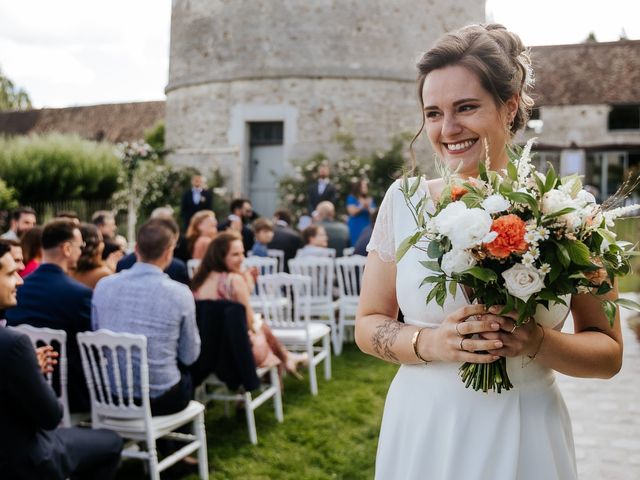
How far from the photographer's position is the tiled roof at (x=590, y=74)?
31844 mm

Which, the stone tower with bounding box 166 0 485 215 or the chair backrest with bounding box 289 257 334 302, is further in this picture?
the stone tower with bounding box 166 0 485 215

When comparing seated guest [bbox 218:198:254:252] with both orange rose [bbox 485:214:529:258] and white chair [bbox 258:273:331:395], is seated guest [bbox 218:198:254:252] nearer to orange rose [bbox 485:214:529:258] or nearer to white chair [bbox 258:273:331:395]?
white chair [bbox 258:273:331:395]

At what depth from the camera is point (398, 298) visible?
206 centimetres

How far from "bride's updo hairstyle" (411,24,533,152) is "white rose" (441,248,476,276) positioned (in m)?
0.50

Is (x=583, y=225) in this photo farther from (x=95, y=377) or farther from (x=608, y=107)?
(x=608, y=107)

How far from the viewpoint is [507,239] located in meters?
1.65

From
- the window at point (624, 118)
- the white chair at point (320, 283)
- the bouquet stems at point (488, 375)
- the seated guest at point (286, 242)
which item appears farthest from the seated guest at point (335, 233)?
the window at point (624, 118)

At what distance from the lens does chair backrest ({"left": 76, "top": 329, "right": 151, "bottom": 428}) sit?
4.02 metres

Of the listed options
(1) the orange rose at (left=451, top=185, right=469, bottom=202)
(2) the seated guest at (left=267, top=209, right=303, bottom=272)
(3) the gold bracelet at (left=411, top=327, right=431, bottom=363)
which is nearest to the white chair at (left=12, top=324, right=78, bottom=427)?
(3) the gold bracelet at (left=411, top=327, right=431, bottom=363)

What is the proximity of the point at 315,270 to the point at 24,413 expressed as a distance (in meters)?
5.05

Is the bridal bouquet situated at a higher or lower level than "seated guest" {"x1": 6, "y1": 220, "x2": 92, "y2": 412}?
higher

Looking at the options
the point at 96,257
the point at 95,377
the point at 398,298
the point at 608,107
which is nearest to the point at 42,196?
the point at 96,257

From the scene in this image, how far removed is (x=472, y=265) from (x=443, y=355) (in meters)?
0.31

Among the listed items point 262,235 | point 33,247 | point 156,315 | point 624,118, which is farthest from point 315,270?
point 624,118
